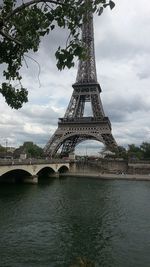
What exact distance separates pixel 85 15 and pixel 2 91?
2.71 meters

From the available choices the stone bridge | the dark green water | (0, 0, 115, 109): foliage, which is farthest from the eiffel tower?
(0, 0, 115, 109): foliage

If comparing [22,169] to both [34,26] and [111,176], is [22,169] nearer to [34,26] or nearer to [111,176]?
[111,176]

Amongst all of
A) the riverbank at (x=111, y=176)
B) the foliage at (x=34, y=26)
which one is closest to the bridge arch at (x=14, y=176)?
the riverbank at (x=111, y=176)

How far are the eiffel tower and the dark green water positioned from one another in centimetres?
5464

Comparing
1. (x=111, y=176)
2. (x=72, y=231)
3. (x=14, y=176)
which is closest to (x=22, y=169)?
(x=14, y=176)

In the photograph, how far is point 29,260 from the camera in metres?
17.5

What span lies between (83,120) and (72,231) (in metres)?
73.9

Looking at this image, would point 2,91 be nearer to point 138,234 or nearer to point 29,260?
point 29,260

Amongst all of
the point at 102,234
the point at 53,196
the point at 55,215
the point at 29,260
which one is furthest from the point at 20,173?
the point at 29,260

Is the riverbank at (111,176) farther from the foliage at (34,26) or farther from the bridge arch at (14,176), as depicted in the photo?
the foliage at (34,26)

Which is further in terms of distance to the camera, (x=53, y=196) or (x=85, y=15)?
(x=53, y=196)

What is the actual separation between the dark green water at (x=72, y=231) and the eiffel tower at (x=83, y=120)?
2151 inches

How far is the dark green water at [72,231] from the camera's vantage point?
59.7ft

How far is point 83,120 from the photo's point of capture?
318ft
